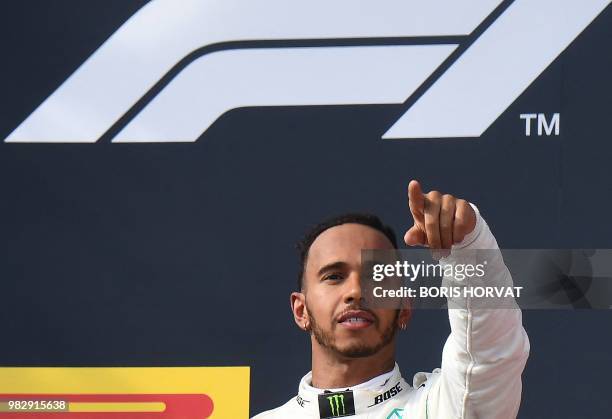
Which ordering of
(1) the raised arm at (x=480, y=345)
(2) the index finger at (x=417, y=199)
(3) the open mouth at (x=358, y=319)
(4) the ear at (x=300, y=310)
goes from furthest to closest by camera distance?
(4) the ear at (x=300, y=310), (3) the open mouth at (x=358, y=319), (1) the raised arm at (x=480, y=345), (2) the index finger at (x=417, y=199)

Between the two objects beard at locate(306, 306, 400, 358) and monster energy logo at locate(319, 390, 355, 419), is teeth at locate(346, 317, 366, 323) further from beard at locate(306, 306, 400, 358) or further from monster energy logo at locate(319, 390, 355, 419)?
monster energy logo at locate(319, 390, 355, 419)

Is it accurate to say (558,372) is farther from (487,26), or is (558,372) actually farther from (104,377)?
(104,377)

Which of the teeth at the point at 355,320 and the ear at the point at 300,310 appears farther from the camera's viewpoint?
the ear at the point at 300,310

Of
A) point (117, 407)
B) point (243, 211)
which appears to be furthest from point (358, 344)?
point (117, 407)

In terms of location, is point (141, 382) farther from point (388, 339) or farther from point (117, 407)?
point (388, 339)

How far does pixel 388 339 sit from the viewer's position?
6.98ft

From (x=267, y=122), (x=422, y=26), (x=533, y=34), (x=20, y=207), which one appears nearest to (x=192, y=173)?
(x=267, y=122)

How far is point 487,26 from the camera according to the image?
2.46 m

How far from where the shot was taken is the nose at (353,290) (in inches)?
82.7

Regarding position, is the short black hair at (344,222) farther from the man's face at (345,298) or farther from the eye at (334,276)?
the eye at (334,276)

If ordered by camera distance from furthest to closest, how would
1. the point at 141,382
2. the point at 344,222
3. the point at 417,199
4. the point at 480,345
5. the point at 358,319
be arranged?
the point at 141,382 → the point at 344,222 → the point at 358,319 → the point at 480,345 → the point at 417,199

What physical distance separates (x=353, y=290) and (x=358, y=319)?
57 millimetres

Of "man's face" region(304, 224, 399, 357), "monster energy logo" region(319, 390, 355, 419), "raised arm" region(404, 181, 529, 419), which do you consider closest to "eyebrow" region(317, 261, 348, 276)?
"man's face" region(304, 224, 399, 357)

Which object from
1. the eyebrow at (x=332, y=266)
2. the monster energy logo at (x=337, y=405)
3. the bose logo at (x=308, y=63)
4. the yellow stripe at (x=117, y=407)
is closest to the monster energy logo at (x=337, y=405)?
the monster energy logo at (x=337, y=405)
